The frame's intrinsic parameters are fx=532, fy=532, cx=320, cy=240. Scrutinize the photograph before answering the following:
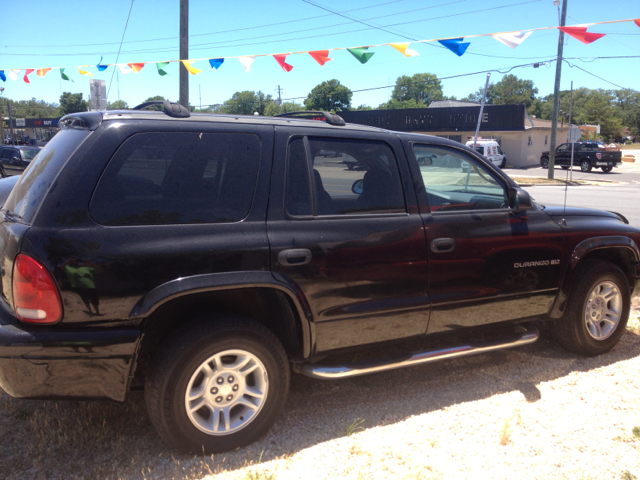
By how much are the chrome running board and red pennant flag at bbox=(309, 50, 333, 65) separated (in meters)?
7.06

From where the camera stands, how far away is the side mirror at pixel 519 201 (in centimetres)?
377

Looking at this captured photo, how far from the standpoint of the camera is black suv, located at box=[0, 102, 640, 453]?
2.53m

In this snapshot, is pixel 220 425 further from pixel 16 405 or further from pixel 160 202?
pixel 16 405

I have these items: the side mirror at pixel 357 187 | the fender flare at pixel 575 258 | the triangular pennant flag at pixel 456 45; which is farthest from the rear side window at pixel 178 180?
the triangular pennant flag at pixel 456 45

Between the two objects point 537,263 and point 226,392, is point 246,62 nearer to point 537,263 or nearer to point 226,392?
point 537,263

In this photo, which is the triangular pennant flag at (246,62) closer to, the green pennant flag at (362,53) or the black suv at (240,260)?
the green pennant flag at (362,53)

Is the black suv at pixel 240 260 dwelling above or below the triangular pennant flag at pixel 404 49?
below

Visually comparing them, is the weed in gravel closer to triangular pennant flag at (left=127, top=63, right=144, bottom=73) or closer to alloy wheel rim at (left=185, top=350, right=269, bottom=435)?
alloy wheel rim at (left=185, top=350, right=269, bottom=435)

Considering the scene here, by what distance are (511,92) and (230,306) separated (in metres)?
147

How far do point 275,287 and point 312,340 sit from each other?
1.44ft

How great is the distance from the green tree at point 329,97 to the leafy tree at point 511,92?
66.1 meters

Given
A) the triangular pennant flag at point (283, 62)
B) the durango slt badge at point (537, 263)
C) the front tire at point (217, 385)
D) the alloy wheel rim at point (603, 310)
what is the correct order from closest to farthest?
1. the front tire at point (217, 385)
2. the durango slt badge at point (537, 263)
3. the alloy wheel rim at point (603, 310)
4. the triangular pennant flag at point (283, 62)

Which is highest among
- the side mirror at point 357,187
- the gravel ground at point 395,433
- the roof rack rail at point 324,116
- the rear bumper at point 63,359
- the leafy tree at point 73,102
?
the leafy tree at point 73,102

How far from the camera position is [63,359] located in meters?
2.51
